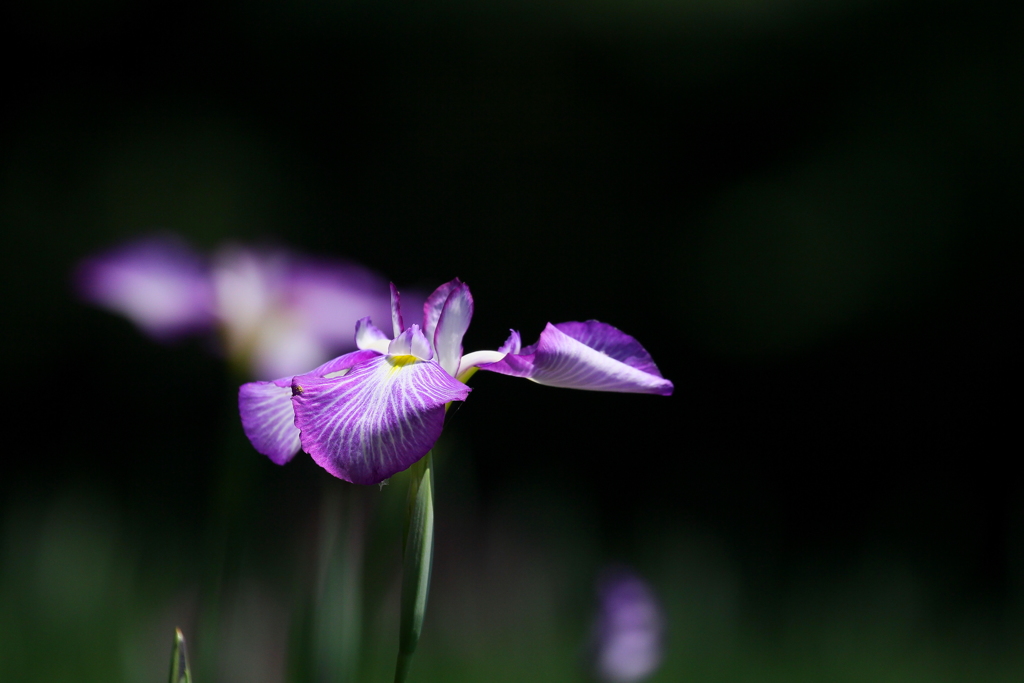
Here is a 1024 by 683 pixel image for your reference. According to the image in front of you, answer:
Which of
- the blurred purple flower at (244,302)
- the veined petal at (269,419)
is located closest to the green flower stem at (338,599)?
the veined petal at (269,419)

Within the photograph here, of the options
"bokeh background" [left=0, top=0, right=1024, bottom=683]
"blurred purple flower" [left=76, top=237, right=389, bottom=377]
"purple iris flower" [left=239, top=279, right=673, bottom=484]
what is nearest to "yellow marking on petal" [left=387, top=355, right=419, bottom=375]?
"purple iris flower" [left=239, top=279, right=673, bottom=484]

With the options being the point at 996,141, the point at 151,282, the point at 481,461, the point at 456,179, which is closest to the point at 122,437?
the point at 481,461

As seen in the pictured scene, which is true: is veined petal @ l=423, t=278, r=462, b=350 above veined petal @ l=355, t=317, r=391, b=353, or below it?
above

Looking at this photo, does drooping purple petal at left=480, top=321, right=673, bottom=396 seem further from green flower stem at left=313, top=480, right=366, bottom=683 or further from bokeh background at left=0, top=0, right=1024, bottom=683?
bokeh background at left=0, top=0, right=1024, bottom=683

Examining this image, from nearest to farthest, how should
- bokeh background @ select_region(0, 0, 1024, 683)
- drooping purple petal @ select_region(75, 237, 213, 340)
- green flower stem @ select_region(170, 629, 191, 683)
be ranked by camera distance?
1. green flower stem @ select_region(170, 629, 191, 683)
2. drooping purple petal @ select_region(75, 237, 213, 340)
3. bokeh background @ select_region(0, 0, 1024, 683)

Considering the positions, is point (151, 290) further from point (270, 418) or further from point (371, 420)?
point (371, 420)

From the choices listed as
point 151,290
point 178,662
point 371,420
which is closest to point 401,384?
point 371,420

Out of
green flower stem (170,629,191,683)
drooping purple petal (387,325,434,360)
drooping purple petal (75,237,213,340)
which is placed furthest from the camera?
drooping purple petal (75,237,213,340)

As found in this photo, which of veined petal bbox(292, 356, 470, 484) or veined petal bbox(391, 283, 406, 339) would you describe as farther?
veined petal bbox(391, 283, 406, 339)

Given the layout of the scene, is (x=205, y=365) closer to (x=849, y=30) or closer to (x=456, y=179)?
(x=456, y=179)
